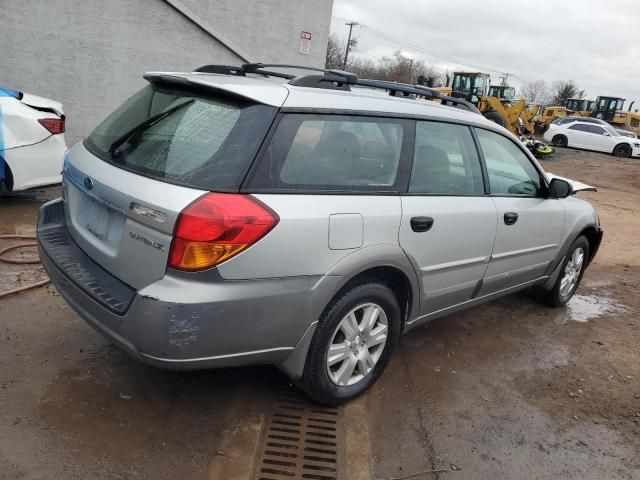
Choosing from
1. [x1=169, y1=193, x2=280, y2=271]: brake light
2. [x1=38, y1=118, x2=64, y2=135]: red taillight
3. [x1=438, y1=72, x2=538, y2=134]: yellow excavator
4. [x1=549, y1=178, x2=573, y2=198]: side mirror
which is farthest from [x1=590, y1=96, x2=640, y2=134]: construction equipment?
[x1=169, y1=193, x2=280, y2=271]: brake light

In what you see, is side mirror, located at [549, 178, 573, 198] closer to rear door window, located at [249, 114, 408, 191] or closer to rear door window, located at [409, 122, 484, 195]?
rear door window, located at [409, 122, 484, 195]

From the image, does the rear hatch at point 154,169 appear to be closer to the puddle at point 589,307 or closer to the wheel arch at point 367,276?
the wheel arch at point 367,276

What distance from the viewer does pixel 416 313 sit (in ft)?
11.0

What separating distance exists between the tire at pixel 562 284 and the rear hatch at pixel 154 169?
3.50 metres

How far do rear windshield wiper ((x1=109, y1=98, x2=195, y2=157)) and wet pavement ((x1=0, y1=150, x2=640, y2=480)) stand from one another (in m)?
1.31

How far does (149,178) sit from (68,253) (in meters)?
0.79

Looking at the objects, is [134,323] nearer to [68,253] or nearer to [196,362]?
[196,362]

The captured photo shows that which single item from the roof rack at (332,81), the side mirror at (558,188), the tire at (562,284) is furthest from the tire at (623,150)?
the roof rack at (332,81)

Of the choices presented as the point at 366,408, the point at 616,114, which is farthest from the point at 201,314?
the point at 616,114

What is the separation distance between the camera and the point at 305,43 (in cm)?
1137

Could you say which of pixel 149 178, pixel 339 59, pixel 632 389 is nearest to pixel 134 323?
pixel 149 178

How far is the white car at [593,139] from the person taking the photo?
25.3 metres

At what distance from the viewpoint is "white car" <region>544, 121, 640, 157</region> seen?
25281 millimetres

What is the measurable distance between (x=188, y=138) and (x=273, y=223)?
2.09 ft
